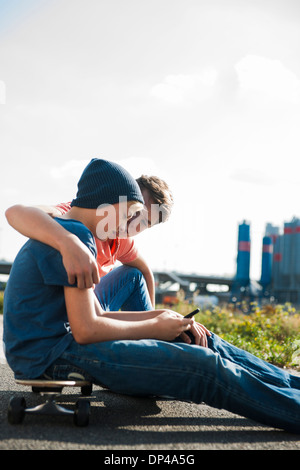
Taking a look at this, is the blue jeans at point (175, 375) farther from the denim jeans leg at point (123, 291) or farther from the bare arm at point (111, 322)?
the denim jeans leg at point (123, 291)

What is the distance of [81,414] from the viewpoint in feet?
6.29

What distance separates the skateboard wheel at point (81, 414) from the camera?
1.92m

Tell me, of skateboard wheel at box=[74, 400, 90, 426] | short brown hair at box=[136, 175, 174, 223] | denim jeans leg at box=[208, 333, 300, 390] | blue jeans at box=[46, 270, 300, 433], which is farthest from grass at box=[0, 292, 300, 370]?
skateboard wheel at box=[74, 400, 90, 426]

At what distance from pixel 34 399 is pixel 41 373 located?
763mm

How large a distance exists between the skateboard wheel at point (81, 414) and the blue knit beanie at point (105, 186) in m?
0.85

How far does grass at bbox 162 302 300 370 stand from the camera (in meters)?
4.40

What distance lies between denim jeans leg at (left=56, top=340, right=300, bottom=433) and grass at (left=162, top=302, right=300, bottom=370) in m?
2.48

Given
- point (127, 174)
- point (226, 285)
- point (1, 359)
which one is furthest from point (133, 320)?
point (226, 285)

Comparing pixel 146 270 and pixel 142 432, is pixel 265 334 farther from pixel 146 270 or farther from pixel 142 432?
pixel 142 432

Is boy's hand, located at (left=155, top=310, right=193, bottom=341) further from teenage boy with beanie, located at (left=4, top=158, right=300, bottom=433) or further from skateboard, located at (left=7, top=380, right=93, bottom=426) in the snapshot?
skateboard, located at (left=7, top=380, right=93, bottom=426)

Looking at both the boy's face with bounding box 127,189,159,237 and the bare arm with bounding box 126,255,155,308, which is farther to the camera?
the bare arm with bounding box 126,255,155,308

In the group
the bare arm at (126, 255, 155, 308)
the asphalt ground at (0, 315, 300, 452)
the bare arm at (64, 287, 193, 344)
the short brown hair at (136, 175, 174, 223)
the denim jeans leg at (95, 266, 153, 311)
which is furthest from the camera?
the short brown hair at (136, 175, 174, 223)

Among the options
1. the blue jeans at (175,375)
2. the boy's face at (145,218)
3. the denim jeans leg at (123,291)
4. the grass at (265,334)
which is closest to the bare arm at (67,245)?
the blue jeans at (175,375)

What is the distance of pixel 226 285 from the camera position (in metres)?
49.0
